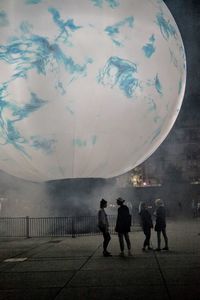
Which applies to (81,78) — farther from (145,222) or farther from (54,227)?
(54,227)

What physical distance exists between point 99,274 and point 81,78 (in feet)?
10.8

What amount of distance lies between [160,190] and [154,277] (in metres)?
31.5

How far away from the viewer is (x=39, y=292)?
5.91 metres

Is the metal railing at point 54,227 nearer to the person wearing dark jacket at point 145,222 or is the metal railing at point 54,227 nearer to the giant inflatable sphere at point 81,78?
the person wearing dark jacket at point 145,222

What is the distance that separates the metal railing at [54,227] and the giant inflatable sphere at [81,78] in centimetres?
443

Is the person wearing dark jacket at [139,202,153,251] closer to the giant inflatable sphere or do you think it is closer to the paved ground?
the paved ground

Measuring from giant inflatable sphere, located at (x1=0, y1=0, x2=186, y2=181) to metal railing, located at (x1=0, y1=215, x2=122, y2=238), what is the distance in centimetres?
443

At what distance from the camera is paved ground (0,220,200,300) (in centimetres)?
566

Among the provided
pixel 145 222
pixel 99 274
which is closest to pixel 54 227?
pixel 145 222

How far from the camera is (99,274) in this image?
23.1 ft

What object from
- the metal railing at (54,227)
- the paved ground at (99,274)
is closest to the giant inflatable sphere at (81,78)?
the paved ground at (99,274)

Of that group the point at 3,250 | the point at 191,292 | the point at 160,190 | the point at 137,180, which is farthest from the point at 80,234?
the point at 137,180

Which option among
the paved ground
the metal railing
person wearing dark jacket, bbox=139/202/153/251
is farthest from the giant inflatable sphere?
the metal railing

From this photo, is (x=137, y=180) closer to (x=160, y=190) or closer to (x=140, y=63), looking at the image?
(x=160, y=190)
